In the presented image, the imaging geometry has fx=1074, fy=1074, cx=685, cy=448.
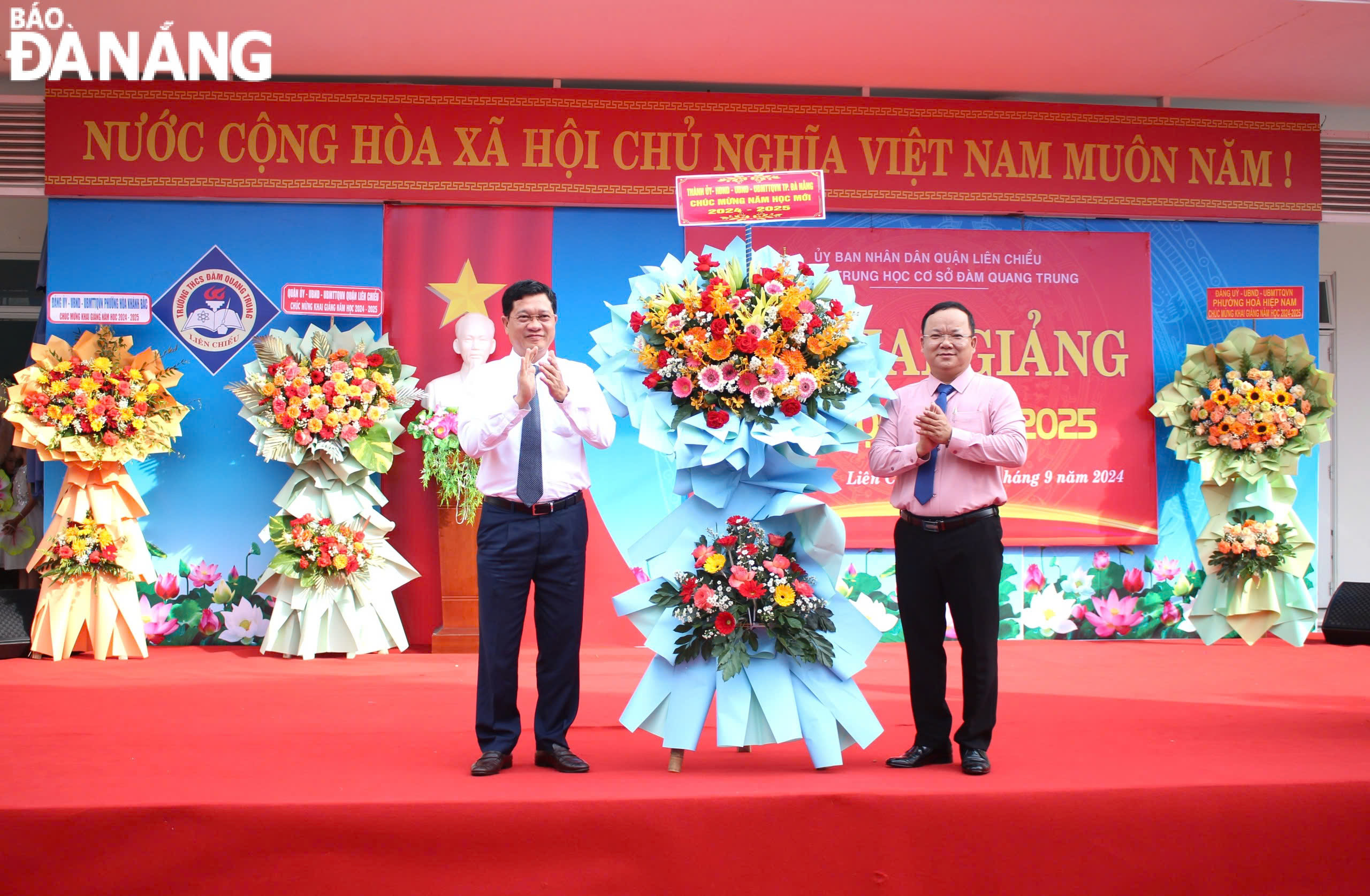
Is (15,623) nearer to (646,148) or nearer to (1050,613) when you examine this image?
(646,148)

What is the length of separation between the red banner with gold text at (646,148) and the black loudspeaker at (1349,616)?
238 centimetres

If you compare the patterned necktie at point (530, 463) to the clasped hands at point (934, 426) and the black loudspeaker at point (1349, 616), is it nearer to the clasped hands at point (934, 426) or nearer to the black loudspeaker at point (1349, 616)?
the clasped hands at point (934, 426)

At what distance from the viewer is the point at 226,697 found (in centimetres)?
439

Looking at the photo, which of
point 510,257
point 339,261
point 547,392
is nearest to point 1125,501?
point 510,257

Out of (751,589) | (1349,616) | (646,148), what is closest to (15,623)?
(646,148)

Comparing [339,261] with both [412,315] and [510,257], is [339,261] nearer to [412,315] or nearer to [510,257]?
[412,315]

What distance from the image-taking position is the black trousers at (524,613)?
124 inches

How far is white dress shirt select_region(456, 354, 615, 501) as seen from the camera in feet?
10.3

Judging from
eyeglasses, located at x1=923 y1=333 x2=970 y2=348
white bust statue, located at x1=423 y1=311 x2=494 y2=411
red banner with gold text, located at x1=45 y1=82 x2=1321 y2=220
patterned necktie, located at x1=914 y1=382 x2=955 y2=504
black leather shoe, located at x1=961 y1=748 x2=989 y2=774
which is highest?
red banner with gold text, located at x1=45 y1=82 x2=1321 y2=220

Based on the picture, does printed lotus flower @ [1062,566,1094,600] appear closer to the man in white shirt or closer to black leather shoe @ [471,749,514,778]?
the man in white shirt

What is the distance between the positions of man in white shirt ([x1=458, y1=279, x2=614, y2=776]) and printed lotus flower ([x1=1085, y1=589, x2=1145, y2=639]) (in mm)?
3978

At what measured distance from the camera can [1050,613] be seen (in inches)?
243

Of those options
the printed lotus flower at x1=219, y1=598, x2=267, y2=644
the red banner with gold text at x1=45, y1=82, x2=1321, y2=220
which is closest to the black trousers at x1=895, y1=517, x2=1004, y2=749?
the red banner with gold text at x1=45, y1=82, x2=1321, y2=220

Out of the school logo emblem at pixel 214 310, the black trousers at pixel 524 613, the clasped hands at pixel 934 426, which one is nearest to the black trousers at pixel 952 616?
the clasped hands at pixel 934 426
